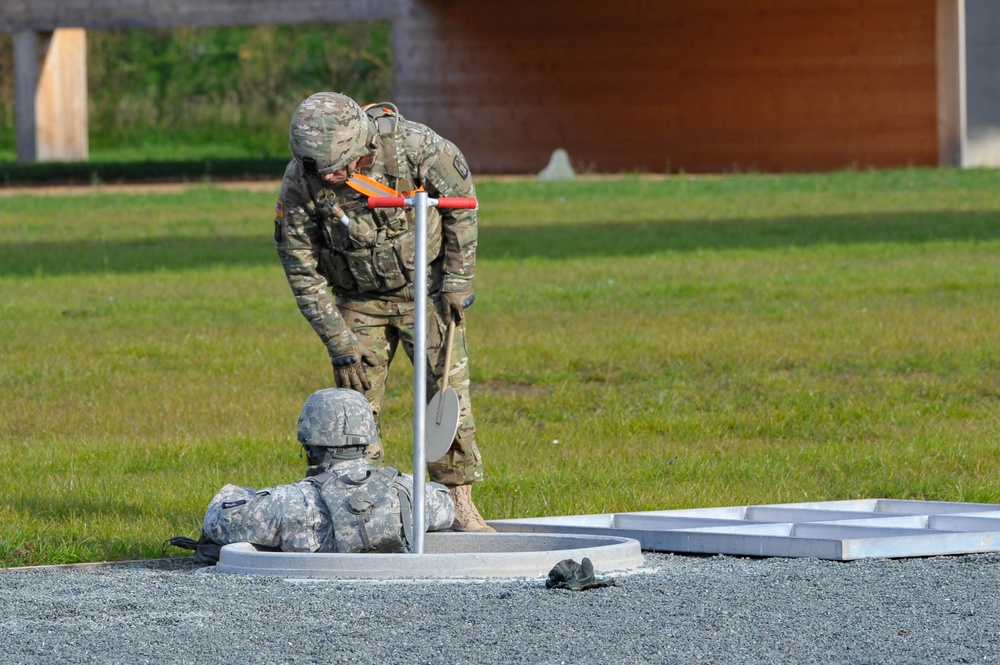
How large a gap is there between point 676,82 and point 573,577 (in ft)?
118

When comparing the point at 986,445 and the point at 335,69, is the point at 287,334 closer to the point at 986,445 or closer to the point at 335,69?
the point at 986,445

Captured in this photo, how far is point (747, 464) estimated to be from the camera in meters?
9.05

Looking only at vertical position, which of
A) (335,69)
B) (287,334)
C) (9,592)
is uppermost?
(335,69)

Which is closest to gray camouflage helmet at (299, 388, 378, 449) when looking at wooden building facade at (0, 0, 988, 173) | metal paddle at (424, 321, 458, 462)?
metal paddle at (424, 321, 458, 462)

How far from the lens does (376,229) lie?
23.0 feet

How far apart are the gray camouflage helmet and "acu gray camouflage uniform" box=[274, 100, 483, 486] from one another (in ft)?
1.32

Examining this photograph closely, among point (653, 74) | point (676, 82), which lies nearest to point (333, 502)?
point (676, 82)

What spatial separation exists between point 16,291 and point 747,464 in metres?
10.8

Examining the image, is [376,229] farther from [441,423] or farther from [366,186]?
[441,423]

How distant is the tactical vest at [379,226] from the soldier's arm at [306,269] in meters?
0.06

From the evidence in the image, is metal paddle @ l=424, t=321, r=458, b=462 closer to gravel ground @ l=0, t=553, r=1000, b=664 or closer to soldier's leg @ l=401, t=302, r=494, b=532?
soldier's leg @ l=401, t=302, r=494, b=532

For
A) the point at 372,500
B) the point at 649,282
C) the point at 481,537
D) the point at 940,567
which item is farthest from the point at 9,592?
the point at 649,282

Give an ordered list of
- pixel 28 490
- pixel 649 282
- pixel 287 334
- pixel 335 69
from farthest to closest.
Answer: pixel 335 69
pixel 649 282
pixel 287 334
pixel 28 490

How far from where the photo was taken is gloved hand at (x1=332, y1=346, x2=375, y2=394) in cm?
711
